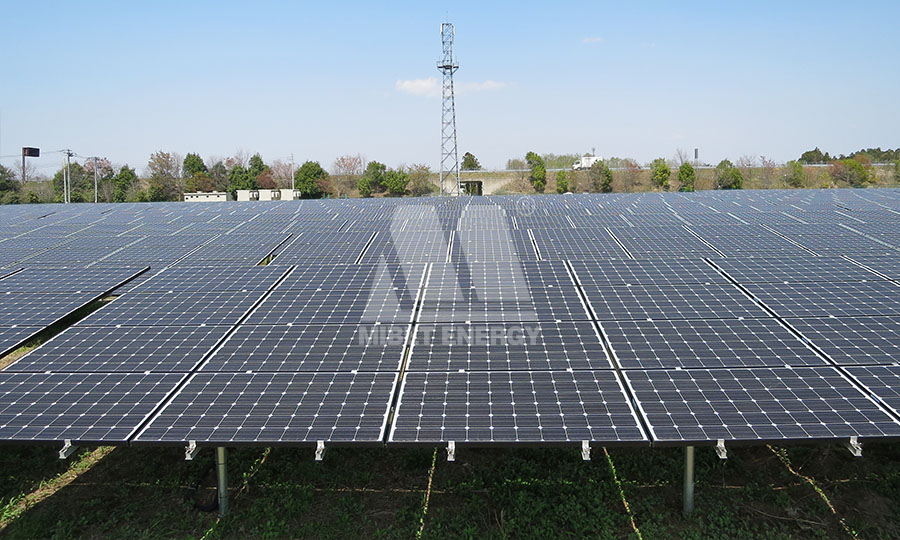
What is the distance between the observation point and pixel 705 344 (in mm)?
10453

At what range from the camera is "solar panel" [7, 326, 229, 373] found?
10.2m

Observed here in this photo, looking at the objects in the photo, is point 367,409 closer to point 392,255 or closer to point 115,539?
point 115,539

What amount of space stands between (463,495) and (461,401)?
2486 millimetres

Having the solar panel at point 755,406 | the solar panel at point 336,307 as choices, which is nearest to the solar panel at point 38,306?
the solar panel at point 336,307

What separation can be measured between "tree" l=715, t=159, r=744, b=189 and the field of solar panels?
60.2 metres

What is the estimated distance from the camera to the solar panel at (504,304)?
1180 cm

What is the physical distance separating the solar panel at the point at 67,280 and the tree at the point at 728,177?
2785 inches

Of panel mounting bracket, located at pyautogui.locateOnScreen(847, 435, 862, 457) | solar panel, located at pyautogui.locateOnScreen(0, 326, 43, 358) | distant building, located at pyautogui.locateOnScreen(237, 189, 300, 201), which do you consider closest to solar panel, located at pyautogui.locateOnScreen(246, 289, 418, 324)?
solar panel, located at pyautogui.locateOnScreen(0, 326, 43, 358)

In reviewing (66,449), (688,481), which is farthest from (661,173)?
(66,449)

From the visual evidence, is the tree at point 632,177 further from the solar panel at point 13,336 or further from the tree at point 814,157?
the solar panel at point 13,336

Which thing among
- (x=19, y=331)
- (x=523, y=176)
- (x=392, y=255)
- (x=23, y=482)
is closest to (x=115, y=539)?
(x=23, y=482)

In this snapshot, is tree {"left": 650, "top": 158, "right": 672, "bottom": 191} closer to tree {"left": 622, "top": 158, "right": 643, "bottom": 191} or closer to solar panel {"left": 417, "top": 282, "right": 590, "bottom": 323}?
tree {"left": 622, "top": 158, "right": 643, "bottom": 191}

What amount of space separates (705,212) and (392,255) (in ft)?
→ 49.5

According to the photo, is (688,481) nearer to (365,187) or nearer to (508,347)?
(508,347)
